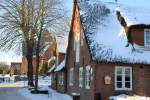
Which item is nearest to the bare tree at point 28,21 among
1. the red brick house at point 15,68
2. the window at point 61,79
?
the window at point 61,79

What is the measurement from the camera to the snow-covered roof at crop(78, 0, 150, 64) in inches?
1157

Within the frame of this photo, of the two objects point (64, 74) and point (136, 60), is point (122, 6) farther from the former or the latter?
point (64, 74)

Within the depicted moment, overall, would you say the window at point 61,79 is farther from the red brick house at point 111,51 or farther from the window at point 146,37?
the window at point 146,37

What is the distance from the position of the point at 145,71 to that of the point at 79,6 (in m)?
7.66

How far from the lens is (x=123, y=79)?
30.0m

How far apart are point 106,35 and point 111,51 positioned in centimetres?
217

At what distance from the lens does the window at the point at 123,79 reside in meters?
29.9

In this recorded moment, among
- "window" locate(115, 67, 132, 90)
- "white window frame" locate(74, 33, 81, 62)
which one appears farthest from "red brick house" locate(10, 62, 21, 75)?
"window" locate(115, 67, 132, 90)

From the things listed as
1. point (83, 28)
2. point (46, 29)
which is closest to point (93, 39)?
point (83, 28)

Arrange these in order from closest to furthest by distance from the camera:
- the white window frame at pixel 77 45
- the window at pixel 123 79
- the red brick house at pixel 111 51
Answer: the red brick house at pixel 111 51, the window at pixel 123 79, the white window frame at pixel 77 45

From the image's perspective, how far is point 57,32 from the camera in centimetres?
5059

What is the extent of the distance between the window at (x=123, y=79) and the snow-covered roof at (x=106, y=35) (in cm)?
98

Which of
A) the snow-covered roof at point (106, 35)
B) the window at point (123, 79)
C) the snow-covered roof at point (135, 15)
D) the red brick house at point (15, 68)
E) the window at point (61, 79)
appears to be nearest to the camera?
the snow-covered roof at point (106, 35)

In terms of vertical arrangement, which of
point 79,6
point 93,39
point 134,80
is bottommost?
point 134,80
